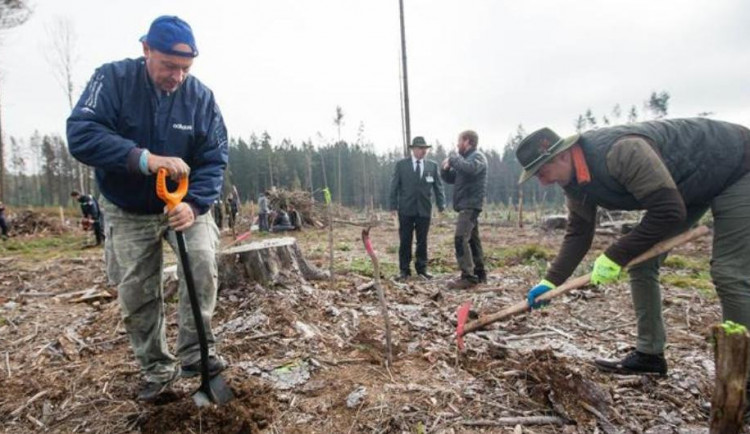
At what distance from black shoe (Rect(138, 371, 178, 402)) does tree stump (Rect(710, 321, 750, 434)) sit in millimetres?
2701

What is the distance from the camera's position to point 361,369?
9.42ft

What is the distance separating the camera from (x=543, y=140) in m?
2.73

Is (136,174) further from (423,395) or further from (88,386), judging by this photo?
(423,395)

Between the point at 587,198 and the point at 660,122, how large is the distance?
2.03ft

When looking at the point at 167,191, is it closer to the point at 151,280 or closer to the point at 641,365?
the point at 151,280

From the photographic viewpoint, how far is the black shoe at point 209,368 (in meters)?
2.39

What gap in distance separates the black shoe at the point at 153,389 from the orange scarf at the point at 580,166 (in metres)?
2.72

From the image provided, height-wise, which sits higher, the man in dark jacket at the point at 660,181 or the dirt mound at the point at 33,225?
the man in dark jacket at the point at 660,181

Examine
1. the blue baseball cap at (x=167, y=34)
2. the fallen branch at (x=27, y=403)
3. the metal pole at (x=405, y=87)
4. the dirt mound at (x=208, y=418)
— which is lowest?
the fallen branch at (x=27, y=403)

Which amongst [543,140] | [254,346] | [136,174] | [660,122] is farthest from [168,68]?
[660,122]

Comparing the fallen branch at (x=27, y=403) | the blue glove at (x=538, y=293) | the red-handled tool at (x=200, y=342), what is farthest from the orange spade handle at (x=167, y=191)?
the blue glove at (x=538, y=293)

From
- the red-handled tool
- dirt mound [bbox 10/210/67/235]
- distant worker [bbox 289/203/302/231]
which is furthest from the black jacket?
dirt mound [bbox 10/210/67/235]

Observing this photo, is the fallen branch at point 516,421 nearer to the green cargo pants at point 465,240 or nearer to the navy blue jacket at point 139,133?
the navy blue jacket at point 139,133

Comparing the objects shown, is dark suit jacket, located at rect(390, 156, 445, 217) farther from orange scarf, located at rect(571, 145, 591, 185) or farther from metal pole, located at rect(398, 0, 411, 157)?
metal pole, located at rect(398, 0, 411, 157)
